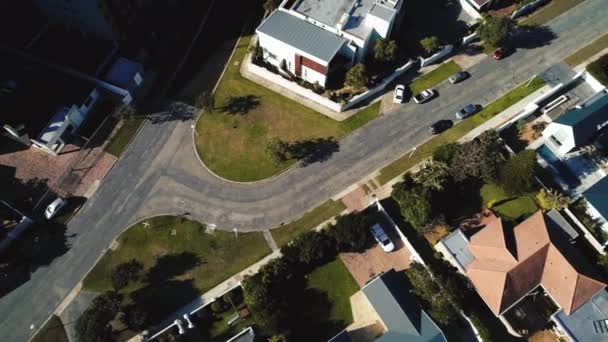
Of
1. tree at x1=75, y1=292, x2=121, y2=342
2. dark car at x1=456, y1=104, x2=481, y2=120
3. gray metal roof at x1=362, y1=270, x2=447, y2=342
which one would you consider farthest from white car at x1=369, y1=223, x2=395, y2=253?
tree at x1=75, y1=292, x2=121, y2=342

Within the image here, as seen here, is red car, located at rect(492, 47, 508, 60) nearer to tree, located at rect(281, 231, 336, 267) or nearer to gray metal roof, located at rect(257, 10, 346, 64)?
gray metal roof, located at rect(257, 10, 346, 64)

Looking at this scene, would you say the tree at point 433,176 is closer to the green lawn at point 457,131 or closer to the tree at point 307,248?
the green lawn at point 457,131

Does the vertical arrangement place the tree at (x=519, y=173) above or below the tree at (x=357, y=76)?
below

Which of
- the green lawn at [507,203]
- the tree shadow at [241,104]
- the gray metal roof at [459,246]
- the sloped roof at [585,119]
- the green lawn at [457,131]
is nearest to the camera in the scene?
the gray metal roof at [459,246]

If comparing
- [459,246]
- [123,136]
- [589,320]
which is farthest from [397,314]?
[123,136]

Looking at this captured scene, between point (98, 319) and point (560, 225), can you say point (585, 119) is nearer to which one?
point (560, 225)

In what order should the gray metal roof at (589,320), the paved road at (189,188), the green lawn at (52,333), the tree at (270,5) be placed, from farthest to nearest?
1. the tree at (270,5)
2. the paved road at (189,188)
3. the green lawn at (52,333)
4. the gray metal roof at (589,320)

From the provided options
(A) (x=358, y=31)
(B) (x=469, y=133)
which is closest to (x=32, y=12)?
(A) (x=358, y=31)

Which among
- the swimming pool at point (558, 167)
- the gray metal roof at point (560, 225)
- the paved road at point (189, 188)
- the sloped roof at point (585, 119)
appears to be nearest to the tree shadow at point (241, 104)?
the paved road at point (189, 188)
